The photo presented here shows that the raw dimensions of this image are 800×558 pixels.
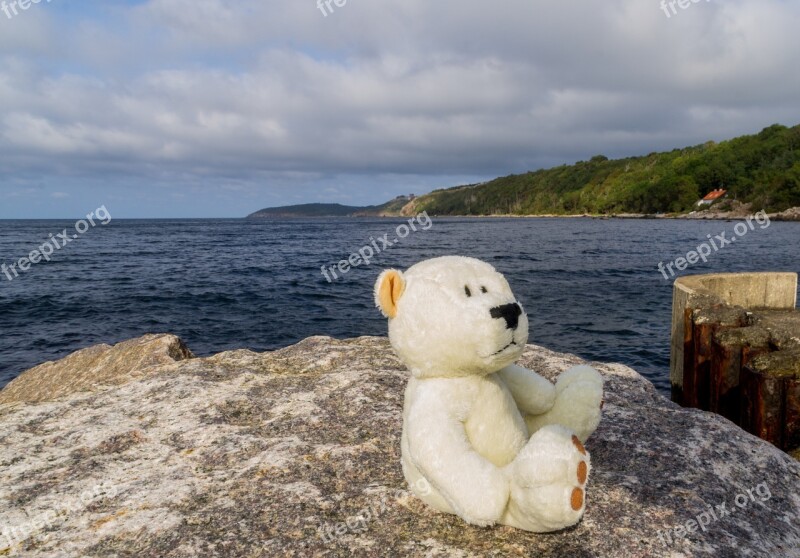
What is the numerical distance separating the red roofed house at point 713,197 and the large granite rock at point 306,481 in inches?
4477

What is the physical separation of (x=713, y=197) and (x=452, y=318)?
118m

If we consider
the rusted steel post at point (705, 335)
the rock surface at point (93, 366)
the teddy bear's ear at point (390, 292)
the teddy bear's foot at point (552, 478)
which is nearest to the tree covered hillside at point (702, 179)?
the rusted steel post at point (705, 335)

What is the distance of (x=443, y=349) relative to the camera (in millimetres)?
2580

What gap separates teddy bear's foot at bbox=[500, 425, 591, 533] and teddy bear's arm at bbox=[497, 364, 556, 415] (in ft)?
2.71

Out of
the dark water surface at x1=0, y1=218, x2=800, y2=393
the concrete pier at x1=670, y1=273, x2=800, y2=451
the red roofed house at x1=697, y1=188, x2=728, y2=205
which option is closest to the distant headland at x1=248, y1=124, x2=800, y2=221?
the red roofed house at x1=697, y1=188, x2=728, y2=205

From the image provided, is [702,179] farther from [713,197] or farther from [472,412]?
[472,412]

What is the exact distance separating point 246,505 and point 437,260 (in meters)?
1.77

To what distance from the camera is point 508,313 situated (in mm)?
2533

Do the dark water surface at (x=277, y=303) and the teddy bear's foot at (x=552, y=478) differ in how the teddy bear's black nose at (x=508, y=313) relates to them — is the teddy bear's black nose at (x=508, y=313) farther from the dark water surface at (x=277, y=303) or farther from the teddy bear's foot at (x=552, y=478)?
the dark water surface at (x=277, y=303)

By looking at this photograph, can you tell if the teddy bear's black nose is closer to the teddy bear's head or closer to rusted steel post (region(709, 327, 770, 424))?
the teddy bear's head

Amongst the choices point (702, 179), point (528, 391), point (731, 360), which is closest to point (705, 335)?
point (731, 360)

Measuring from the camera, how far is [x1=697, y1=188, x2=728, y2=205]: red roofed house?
3952 inches

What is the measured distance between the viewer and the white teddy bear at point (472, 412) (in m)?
2.17

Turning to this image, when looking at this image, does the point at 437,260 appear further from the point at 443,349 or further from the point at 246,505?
the point at 246,505
